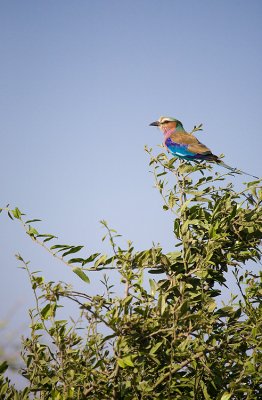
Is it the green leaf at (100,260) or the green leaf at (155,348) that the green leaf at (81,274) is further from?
the green leaf at (155,348)

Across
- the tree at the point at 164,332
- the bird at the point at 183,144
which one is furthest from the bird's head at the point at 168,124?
the tree at the point at 164,332

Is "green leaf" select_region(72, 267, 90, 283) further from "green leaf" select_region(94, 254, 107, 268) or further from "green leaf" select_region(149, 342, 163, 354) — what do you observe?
"green leaf" select_region(149, 342, 163, 354)

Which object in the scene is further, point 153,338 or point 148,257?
point 148,257

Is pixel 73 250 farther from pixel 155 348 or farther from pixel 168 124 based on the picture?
pixel 168 124

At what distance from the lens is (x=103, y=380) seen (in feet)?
7.15

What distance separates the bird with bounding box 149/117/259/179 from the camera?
5.74 meters

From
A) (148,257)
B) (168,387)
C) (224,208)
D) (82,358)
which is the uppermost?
(224,208)

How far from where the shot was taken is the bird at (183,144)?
18.8 feet

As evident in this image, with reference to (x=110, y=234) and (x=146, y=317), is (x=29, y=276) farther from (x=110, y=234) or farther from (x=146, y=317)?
(x=146, y=317)

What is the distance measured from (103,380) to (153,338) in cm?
38

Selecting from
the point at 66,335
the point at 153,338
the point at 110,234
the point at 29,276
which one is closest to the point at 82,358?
the point at 66,335

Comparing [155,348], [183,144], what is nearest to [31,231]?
[155,348]

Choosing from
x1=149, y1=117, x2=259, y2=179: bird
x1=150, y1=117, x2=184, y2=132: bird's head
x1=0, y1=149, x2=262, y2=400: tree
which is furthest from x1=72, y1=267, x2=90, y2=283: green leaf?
x1=150, y1=117, x2=184, y2=132: bird's head

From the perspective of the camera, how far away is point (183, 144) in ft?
20.1
